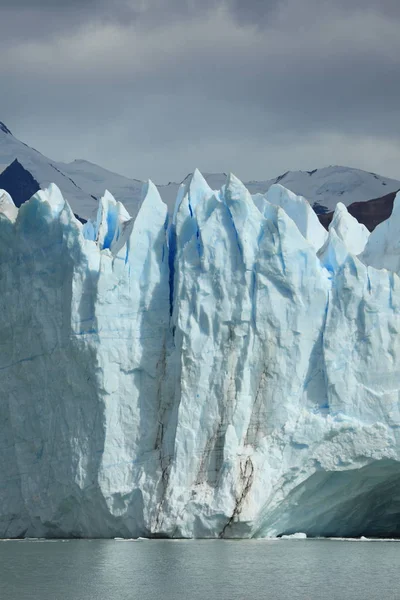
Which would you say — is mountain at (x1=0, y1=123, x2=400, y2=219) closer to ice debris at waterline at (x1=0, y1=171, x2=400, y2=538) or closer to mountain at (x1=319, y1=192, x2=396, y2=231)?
mountain at (x1=319, y1=192, x2=396, y2=231)

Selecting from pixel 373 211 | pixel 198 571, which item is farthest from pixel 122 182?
pixel 198 571

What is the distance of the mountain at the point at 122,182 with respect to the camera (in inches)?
1833

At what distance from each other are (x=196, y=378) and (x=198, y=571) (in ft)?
16.5

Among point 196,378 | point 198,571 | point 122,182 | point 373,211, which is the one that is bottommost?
point 198,571

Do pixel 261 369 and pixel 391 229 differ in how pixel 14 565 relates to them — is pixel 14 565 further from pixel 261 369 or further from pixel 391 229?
pixel 391 229

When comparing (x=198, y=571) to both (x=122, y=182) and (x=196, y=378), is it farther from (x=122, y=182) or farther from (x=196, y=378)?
(x=122, y=182)

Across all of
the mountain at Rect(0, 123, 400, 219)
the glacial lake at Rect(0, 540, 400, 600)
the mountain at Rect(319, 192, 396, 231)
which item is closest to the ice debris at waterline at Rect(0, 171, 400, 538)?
the glacial lake at Rect(0, 540, 400, 600)

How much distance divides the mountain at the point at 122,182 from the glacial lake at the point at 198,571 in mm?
24653

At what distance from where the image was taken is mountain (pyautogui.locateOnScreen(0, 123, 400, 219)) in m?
46.6

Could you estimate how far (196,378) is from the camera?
2317cm

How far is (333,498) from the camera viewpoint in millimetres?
23484

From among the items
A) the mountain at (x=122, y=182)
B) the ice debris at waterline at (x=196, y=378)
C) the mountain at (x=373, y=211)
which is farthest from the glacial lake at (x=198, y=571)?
the mountain at (x=122, y=182)

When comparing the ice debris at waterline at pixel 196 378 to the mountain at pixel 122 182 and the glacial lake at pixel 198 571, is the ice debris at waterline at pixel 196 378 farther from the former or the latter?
the mountain at pixel 122 182

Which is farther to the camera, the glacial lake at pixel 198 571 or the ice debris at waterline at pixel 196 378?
the ice debris at waterline at pixel 196 378
